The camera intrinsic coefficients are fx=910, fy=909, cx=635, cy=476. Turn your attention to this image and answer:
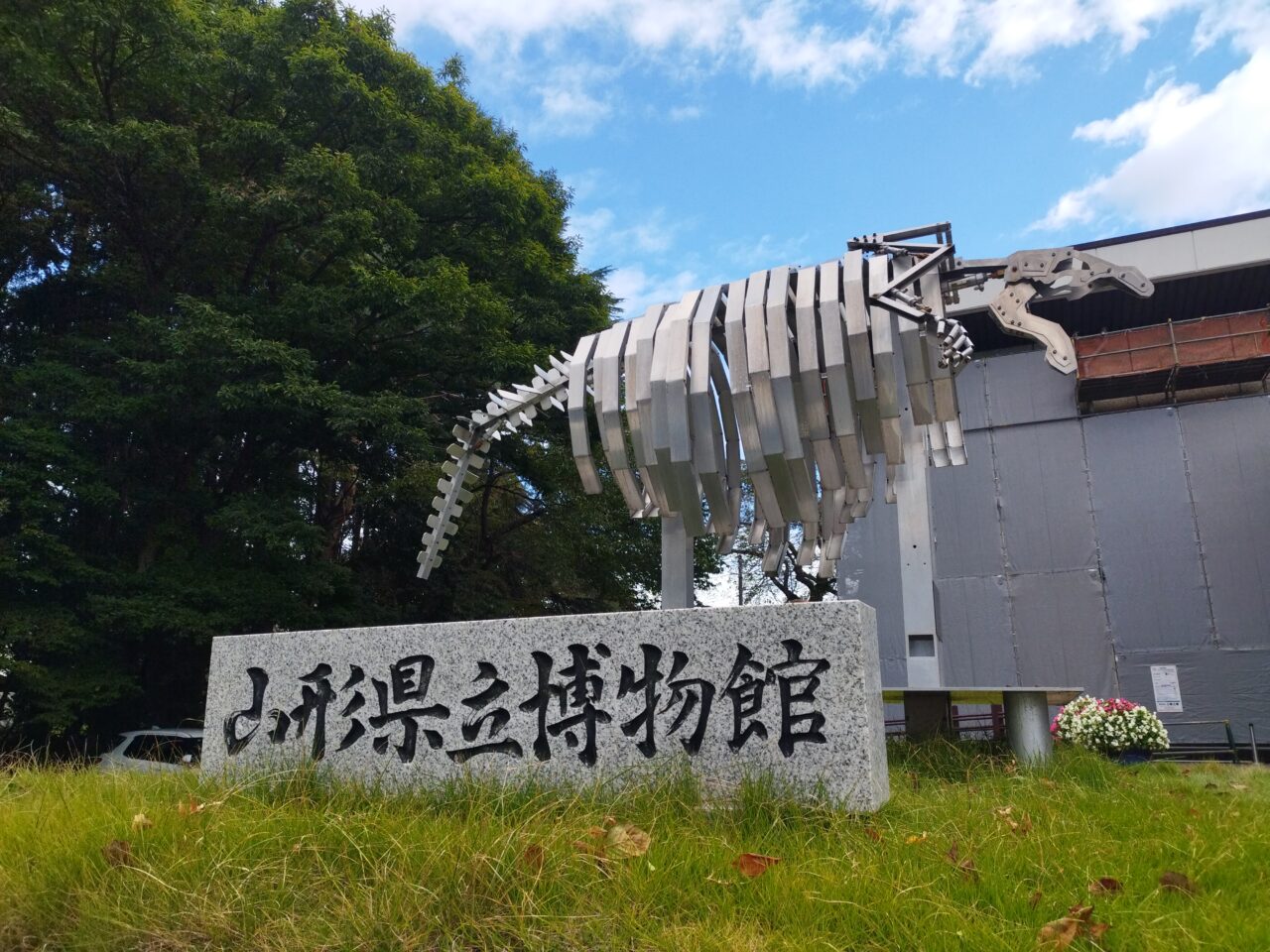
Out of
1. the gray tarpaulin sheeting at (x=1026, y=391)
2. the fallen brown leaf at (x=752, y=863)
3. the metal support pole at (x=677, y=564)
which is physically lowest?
the fallen brown leaf at (x=752, y=863)

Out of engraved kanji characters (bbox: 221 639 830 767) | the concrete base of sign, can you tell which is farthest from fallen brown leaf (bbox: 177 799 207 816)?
engraved kanji characters (bbox: 221 639 830 767)

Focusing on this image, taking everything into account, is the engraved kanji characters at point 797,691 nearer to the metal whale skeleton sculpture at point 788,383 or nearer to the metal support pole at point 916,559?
the metal whale skeleton sculpture at point 788,383

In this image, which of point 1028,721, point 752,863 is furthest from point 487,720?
point 1028,721

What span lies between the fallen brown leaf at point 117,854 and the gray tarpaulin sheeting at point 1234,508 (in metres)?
17.4

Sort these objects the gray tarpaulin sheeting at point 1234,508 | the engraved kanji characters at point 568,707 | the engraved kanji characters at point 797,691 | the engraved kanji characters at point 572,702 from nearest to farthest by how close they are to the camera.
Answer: the engraved kanji characters at point 797,691
the engraved kanji characters at point 568,707
the engraved kanji characters at point 572,702
the gray tarpaulin sheeting at point 1234,508

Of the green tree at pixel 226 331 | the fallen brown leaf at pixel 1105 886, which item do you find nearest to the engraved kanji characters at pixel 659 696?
the fallen brown leaf at pixel 1105 886

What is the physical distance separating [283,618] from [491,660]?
991 cm

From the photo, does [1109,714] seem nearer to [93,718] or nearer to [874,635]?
[874,635]

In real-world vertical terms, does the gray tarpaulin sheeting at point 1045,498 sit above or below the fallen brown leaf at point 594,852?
above

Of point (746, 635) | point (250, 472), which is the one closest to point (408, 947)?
point (746, 635)

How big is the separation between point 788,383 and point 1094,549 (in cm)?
1403

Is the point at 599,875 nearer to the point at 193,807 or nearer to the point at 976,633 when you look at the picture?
the point at 193,807

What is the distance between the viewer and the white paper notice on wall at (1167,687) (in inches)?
629

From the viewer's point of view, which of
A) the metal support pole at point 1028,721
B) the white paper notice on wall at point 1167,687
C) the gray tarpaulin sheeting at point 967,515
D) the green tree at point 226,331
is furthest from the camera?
the gray tarpaulin sheeting at point 967,515
